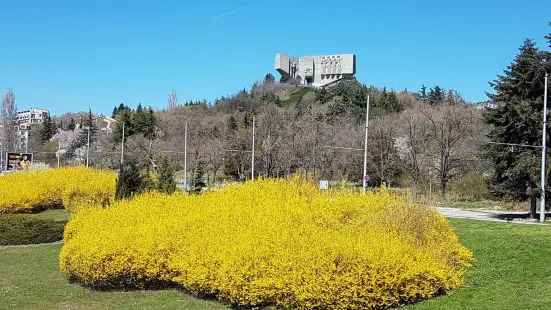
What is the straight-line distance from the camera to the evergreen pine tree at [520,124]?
832 inches

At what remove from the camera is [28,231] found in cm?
1998

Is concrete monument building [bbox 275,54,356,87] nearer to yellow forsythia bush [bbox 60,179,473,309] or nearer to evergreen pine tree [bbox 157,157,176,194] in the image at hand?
evergreen pine tree [bbox 157,157,176,194]

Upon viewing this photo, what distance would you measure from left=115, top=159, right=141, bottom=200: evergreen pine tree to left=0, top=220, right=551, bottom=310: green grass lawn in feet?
12.2

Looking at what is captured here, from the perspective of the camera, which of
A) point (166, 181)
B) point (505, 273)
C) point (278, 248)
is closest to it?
point (278, 248)

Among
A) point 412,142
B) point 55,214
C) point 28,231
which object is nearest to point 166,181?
point 28,231

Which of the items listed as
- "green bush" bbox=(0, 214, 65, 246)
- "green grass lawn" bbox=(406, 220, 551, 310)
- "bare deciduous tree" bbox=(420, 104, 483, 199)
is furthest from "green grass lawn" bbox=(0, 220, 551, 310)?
"bare deciduous tree" bbox=(420, 104, 483, 199)

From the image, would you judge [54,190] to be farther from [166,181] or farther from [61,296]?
[61,296]

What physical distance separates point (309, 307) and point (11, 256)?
1197cm

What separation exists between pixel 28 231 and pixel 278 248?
13.8 m

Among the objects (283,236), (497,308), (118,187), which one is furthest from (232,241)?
(118,187)

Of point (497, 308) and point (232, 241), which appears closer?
point (497, 308)

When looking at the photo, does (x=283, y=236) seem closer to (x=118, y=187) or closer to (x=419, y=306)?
(x=419, y=306)

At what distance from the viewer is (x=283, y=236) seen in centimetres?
1017

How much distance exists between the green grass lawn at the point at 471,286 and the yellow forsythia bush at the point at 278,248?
37 centimetres
